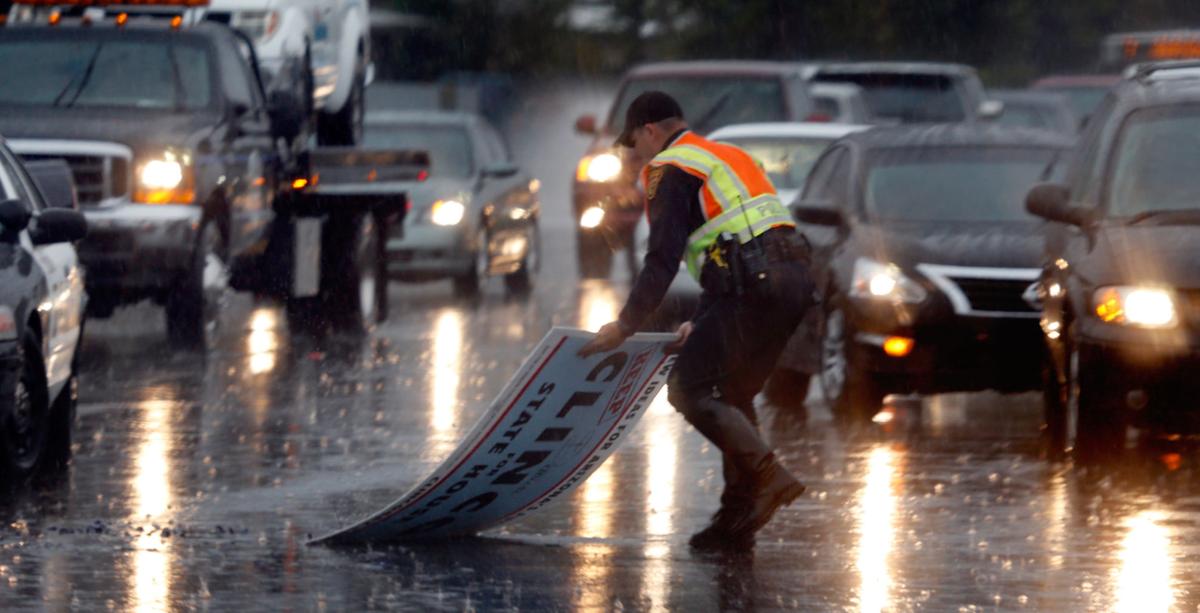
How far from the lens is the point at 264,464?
444 inches

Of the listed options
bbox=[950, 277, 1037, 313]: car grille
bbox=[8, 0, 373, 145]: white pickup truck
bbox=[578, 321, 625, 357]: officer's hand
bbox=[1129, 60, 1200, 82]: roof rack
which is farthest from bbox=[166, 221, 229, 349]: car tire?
bbox=[578, 321, 625, 357]: officer's hand

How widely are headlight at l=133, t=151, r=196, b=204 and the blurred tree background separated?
32.5 meters

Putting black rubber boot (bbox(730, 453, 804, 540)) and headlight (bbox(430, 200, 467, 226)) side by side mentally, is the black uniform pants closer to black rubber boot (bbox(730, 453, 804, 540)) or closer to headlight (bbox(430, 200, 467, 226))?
black rubber boot (bbox(730, 453, 804, 540))

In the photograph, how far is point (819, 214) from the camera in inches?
514

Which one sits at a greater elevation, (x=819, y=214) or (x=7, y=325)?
(x=819, y=214)

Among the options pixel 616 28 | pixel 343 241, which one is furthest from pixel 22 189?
pixel 616 28

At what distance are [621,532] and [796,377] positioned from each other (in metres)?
4.71

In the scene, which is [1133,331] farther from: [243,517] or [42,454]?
[42,454]

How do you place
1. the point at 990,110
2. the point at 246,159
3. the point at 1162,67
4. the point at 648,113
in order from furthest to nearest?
1. the point at 990,110
2. the point at 246,159
3. the point at 1162,67
4. the point at 648,113

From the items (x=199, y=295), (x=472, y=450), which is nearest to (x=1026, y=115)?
(x=199, y=295)

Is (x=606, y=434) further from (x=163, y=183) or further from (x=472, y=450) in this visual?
(x=163, y=183)

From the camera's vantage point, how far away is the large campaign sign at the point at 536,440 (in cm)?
863

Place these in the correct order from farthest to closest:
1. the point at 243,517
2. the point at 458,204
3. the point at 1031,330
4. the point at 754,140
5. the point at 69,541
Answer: the point at 458,204 → the point at 754,140 → the point at 1031,330 → the point at 243,517 → the point at 69,541

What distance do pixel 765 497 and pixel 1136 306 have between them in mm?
2510
